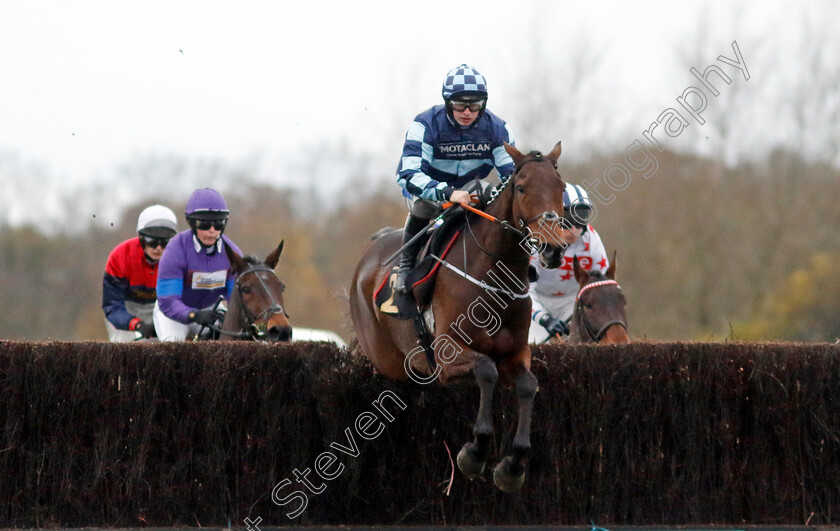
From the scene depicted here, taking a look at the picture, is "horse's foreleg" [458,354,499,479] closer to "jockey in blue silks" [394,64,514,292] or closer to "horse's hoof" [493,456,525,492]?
"horse's hoof" [493,456,525,492]

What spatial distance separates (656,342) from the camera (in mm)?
7195

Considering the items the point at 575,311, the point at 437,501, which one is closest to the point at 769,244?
the point at 575,311

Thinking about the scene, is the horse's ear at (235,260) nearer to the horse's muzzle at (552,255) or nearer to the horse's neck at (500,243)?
the horse's neck at (500,243)

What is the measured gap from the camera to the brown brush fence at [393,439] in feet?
22.4

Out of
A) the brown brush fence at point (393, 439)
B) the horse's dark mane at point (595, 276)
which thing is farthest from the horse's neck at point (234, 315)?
the horse's dark mane at point (595, 276)

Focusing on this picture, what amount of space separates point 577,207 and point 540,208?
3.06m

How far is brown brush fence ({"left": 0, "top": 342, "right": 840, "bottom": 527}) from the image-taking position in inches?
268

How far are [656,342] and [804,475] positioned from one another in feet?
4.44

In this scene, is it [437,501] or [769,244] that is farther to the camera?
[769,244]

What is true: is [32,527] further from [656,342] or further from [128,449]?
[656,342]

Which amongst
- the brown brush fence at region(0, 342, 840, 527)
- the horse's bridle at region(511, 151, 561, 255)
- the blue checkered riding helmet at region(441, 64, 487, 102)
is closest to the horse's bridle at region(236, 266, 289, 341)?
the brown brush fence at region(0, 342, 840, 527)

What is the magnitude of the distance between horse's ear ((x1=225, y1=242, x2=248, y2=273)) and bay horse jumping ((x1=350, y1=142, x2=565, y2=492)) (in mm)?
2598

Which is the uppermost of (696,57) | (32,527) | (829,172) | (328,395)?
(696,57)

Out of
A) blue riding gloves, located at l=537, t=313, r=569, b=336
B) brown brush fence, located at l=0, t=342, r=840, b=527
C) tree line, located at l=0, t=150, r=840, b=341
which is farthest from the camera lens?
tree line, located at l=0, t=150, r=840, b=341
